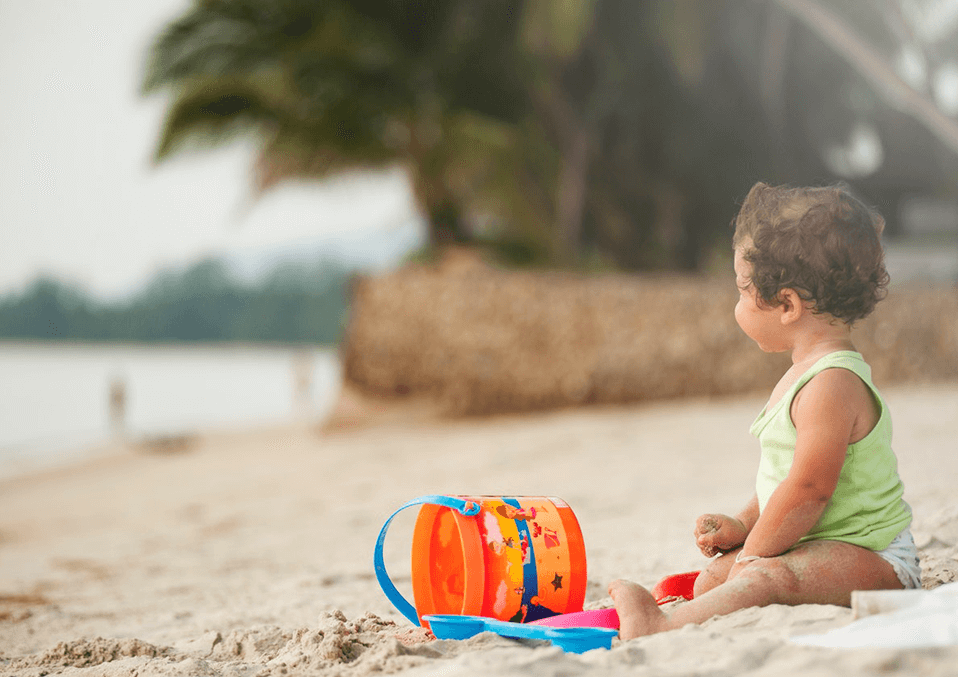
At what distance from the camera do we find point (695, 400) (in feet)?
23.4

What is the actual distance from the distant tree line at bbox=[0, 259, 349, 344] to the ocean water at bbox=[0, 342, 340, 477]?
51.3 inches

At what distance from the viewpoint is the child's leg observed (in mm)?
1591

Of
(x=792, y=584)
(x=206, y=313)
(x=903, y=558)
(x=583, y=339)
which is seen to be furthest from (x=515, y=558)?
(x=206, y=313)

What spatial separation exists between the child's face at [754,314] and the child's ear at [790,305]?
0.02 meters

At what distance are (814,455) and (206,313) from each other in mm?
36225

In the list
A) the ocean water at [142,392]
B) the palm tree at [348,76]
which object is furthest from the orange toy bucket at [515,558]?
the palm tree at [348,76]

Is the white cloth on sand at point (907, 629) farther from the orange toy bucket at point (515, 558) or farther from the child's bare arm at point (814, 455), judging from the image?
the orange toy bucket at point (515, 558)

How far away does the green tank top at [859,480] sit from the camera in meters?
1.61

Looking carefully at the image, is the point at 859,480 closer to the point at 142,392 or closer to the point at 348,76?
the point at 348,76

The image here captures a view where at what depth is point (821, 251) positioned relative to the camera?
5.24 feet

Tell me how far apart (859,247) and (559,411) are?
5.93 meters

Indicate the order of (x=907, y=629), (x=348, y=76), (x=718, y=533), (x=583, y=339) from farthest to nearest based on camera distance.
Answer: (x=348, y=76) < (x=583, y=339) < (x=718, y=533) < (x=907, y=629)

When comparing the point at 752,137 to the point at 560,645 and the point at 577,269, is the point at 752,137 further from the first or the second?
the point at 560,645

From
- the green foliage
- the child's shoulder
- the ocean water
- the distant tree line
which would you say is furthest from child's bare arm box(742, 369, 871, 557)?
the distant tree line
